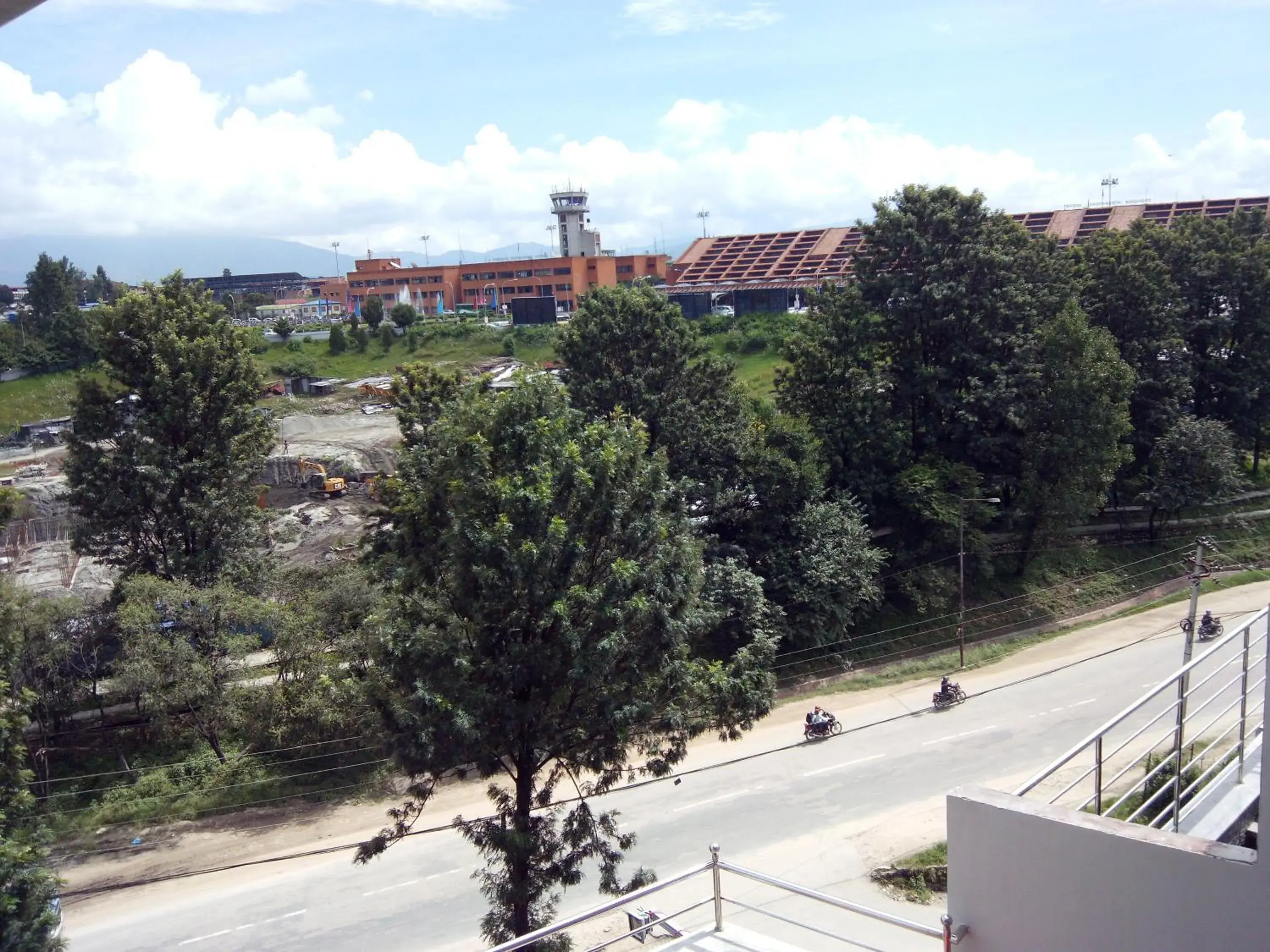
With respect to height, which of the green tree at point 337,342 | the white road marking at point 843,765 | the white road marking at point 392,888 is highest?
the green tree at point 337,342

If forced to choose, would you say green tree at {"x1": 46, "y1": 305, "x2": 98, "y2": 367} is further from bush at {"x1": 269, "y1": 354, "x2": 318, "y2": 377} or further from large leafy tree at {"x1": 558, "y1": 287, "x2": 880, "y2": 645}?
large leafy tree at {"x1": 558, "y1": 287, "x2": 880, "y2": 645}

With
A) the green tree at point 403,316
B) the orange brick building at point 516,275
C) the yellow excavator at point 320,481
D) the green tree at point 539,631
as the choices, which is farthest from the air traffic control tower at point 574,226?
the green tree at point 539,631

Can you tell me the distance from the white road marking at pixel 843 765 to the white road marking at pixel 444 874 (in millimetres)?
5774

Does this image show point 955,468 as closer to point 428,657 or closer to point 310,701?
point 310,701

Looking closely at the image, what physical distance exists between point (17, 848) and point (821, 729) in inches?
479

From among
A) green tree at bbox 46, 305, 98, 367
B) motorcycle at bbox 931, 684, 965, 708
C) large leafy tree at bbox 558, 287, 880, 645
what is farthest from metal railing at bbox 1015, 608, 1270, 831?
green tree at bbox 46, 305, 98, 367

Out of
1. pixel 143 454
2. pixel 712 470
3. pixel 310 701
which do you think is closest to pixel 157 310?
pixel 143 454

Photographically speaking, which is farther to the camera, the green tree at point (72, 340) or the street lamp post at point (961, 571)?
the green tree at point (72, 340)

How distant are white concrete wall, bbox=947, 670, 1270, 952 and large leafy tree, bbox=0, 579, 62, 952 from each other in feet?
30.0

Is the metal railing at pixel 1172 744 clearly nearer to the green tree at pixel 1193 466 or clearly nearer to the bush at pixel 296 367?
the green tree at pixel 1193 466

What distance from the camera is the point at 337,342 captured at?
49.4 metres

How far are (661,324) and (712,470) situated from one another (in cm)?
310

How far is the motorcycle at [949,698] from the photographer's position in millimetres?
18516

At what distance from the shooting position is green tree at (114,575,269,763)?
14742 mm
